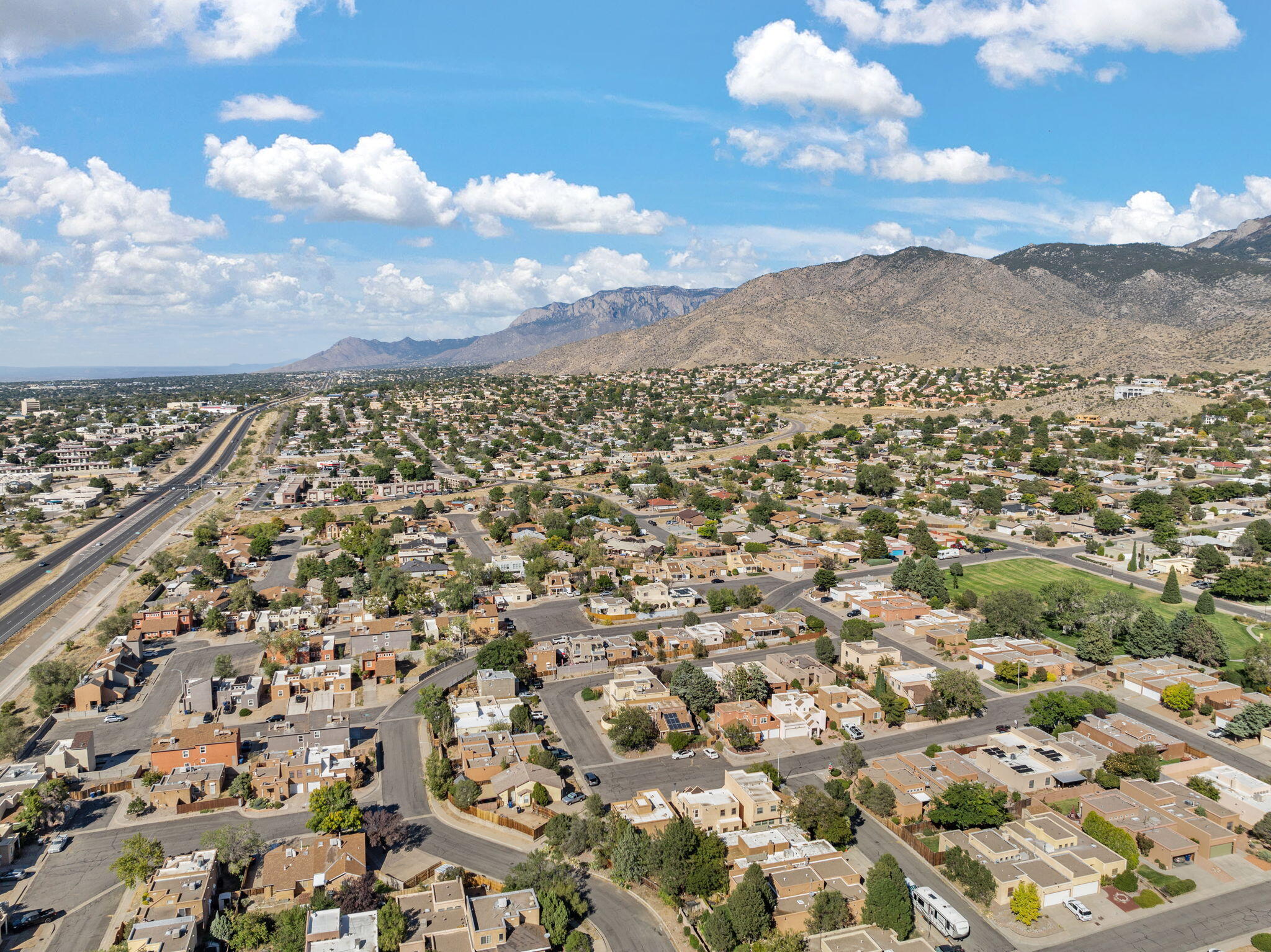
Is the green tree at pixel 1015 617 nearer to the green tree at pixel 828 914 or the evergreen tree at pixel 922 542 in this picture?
the evergreen tree at pixel 922 542

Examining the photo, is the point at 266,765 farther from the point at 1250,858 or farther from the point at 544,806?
the point at 1250,858

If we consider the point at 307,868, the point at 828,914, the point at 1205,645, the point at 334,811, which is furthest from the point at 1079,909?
the point at 1205,645

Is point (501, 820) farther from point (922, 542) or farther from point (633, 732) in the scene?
point (922, 542)

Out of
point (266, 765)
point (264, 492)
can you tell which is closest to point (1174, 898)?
point (266, 765)

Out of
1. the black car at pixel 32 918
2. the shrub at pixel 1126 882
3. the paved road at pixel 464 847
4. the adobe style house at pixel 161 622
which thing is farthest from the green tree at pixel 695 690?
the adobe style house at pixel 161 622

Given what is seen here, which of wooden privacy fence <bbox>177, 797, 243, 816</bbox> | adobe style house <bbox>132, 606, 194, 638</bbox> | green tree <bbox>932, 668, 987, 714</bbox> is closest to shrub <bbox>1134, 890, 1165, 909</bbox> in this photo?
green tree <bbox>932, 668, 987, 714</bbox>
